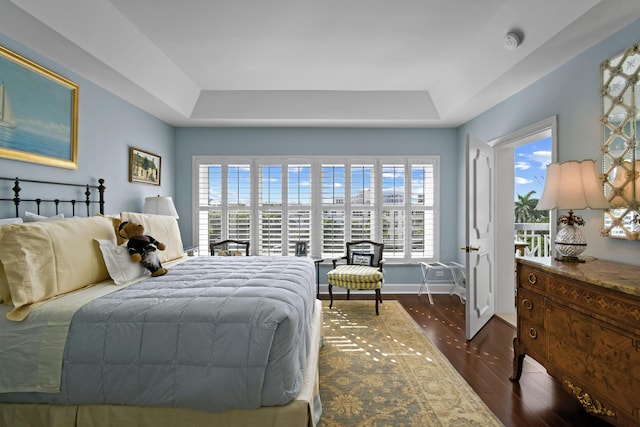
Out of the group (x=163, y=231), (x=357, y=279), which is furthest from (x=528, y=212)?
(x=163, y=231)

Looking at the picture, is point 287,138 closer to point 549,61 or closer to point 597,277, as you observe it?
point 549,61

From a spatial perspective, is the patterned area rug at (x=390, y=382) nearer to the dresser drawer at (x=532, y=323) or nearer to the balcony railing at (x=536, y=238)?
the dresser drawer at (x=532, y=323)

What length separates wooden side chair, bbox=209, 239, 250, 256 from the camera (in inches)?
179

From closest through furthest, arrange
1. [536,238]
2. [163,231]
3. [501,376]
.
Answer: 1. [501,376]
2. [163,231]
3. [536,238]

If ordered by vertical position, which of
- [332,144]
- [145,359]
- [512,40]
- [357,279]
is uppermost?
[512,40]

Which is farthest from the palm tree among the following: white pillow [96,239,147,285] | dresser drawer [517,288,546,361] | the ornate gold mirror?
white pillow [96,239,147,285]

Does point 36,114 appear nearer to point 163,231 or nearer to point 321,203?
point 163,231

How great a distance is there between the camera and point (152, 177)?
4223 millimetres

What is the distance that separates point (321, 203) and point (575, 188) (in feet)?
10.9

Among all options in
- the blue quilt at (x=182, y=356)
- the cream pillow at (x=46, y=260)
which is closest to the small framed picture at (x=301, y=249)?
the cream pillow at (x=46, y=260)

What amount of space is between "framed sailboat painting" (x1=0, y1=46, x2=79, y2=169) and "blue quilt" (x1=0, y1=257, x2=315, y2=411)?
5.53 ft

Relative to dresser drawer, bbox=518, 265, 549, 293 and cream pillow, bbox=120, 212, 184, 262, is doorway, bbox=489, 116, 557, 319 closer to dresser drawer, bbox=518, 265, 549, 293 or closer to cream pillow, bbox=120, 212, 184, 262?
dresser drawer, bbox=518, 265, 549, 293

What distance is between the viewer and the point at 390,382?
2383 millimetres

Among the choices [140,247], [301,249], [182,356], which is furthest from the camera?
[301,249]
